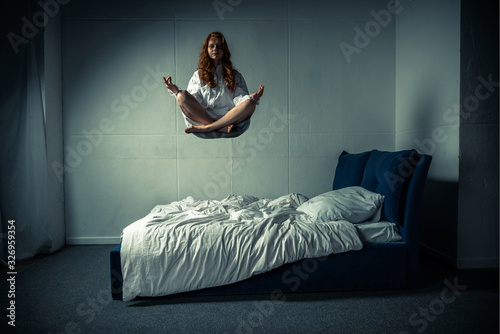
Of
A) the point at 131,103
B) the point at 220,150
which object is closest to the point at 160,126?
the point at 131,103

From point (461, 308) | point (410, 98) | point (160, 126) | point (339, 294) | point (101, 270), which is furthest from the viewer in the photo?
point (160, 126)

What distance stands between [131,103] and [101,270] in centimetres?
193

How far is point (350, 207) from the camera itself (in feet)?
9.30

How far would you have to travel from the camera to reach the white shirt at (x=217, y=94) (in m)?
3.41

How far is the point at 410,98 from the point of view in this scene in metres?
4.00

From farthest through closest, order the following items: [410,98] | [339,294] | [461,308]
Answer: [410,98]
[339,294]
[461,308]

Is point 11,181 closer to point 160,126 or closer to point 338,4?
point 160,126

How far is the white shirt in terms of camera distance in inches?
134

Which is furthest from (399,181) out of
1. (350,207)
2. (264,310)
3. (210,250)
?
(210,250)

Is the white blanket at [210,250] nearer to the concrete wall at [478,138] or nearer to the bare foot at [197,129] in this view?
the bare foot at [197,129]

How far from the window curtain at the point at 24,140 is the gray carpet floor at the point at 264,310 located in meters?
0.76

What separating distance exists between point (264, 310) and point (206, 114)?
1744 mm

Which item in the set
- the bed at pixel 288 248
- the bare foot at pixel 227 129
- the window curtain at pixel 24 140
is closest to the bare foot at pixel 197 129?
the bare foot at pixel 227 129

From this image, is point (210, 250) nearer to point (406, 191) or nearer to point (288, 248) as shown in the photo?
point (288, 248)
